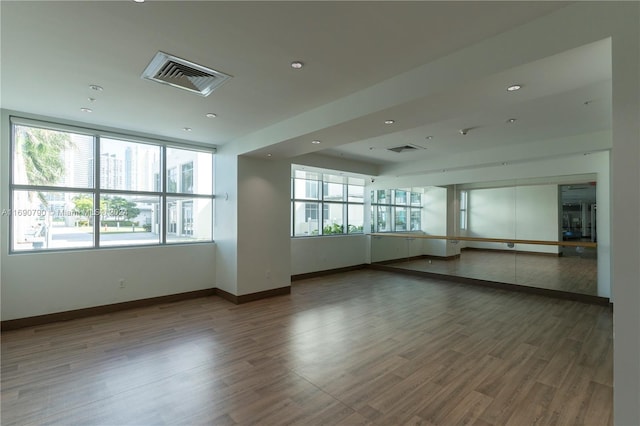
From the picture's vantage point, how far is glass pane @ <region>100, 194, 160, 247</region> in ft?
16.5

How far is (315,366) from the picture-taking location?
319 centimetres

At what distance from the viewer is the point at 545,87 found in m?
2.71

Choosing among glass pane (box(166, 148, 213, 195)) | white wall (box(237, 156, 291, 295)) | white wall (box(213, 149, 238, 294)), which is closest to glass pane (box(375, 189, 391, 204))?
white wall (box(237, 156, 291, 295))

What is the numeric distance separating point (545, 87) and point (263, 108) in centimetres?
302

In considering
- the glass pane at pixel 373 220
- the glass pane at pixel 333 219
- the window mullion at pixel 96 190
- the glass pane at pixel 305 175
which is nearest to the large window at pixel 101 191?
the window mullion at pixel 96 190

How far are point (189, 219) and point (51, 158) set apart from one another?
2226 millimetres

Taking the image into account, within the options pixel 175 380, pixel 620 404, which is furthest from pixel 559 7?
pixel 175 380

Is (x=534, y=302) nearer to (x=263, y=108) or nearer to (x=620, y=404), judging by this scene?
(x=620, y=404)

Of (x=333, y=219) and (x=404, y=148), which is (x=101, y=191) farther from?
(x=404, y=148)

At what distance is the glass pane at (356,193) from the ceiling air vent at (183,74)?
19.6 ft

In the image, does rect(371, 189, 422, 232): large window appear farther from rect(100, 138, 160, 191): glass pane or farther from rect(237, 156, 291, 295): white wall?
rect(100, 138, 160, 191): glass pane

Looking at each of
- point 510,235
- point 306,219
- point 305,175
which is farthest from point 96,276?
point 510,235

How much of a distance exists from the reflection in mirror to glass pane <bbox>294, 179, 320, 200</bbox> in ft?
8.56

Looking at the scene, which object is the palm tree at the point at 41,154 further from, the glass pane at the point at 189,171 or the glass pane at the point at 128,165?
the glass pane at the point at 189,171
